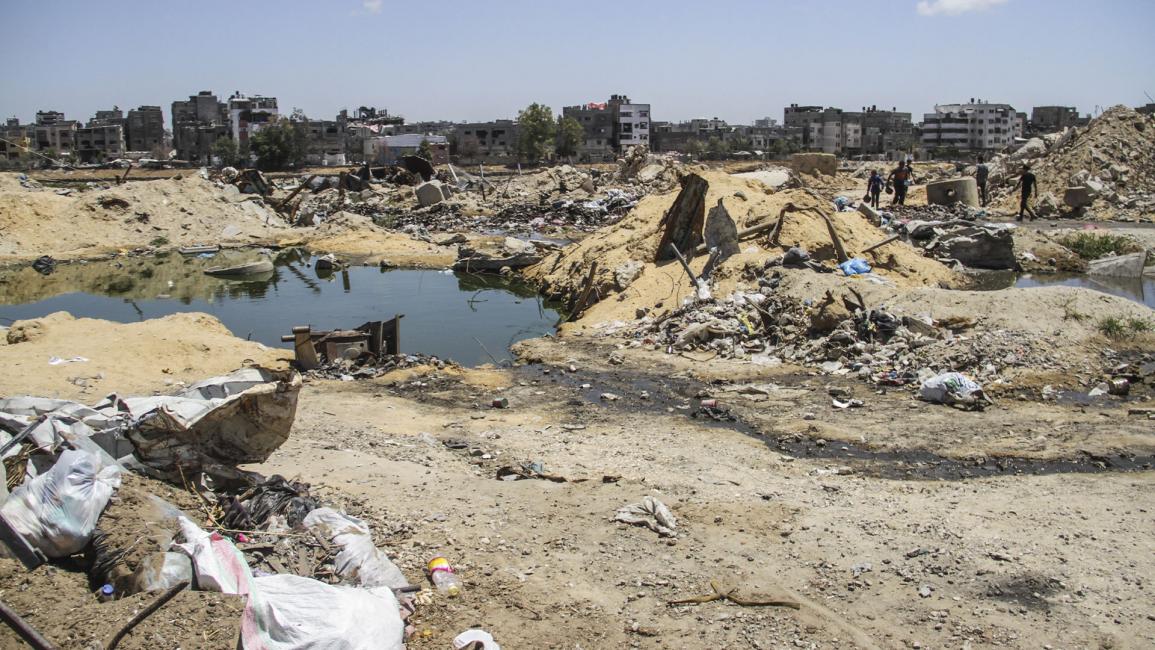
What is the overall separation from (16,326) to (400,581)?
8987mm

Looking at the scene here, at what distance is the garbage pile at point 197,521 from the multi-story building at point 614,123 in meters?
93.7

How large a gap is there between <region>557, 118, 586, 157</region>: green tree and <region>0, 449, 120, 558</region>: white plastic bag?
77372 mm

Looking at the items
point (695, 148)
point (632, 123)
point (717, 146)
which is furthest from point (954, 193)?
point (632, 123)

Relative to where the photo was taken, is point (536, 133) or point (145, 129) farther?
point (145, 129)

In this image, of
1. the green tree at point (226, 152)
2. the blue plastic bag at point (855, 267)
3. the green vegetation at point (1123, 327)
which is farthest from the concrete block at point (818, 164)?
the green tree at point (226, 152)

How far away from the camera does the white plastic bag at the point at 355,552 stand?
457cm

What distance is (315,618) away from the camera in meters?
3.70

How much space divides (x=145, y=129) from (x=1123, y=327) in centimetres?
11537

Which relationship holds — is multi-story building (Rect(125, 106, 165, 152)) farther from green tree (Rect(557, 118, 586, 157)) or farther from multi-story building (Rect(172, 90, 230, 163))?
green tree (Rect(557, 118, 586, 157))

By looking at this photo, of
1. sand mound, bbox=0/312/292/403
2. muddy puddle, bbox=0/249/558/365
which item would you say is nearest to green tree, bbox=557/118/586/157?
muddy puddle, bbox=0/249/558/365

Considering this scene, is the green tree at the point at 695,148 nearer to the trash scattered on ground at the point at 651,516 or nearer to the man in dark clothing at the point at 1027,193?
the man in dark clothing at the point at 1027,193

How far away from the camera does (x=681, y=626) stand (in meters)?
4.45

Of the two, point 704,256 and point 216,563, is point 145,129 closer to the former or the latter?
point 704,256

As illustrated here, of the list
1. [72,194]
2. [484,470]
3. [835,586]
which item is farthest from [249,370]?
[72,194]
